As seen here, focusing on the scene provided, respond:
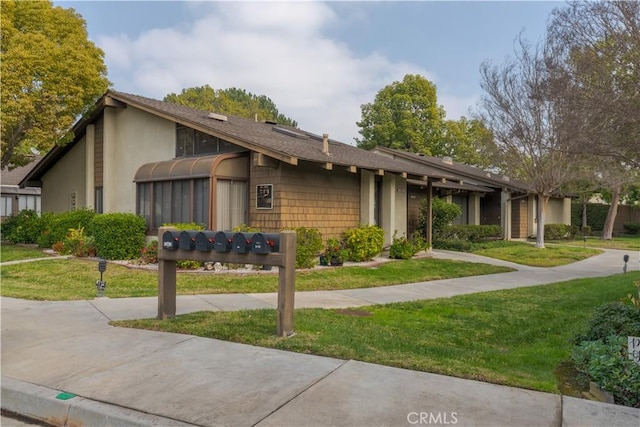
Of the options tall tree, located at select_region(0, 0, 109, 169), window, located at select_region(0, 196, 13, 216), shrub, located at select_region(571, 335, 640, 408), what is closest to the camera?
shrub, located at select_region(571, 335, 640, 408)

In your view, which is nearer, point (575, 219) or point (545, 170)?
point (545, 170)

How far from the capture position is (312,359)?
15.8 ft

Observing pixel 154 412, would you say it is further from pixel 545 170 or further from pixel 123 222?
pixel 545 170

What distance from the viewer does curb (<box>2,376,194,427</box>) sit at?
11.5ft

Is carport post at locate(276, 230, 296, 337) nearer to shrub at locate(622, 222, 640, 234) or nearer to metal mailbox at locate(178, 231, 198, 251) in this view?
metal mailbox at locate(178, 231, 198, 251)

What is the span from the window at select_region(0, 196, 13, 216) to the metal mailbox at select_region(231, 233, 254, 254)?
32.9 metres

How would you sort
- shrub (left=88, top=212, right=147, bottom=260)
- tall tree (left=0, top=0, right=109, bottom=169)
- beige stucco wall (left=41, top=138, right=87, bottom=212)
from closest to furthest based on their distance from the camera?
1. shrub (left=88, top=212, right=147, bottom=260)
2. tall tree (left=0, top=0, right=109, bottom=169)
3. beige stucco wall (left=41, top=138, right=87, bottom=212)

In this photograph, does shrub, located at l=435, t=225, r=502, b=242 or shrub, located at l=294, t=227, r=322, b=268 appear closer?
shrub, located at l=294, t=227, r=322, b=268

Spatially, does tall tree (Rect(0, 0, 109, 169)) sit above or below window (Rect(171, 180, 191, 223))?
above

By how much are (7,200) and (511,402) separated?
3644cm

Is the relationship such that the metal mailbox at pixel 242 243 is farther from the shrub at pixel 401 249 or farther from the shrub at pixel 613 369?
the shrub at pixel 401 249

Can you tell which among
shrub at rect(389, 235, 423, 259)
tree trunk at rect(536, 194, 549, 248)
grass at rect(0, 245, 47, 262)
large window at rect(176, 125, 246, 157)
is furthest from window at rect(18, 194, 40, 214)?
tree trunk at rect(536, 194, 549, 248)

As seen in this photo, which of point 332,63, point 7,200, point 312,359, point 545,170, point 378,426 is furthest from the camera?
point 7,200

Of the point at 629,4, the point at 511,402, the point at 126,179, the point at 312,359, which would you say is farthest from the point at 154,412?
the point at 126,179
